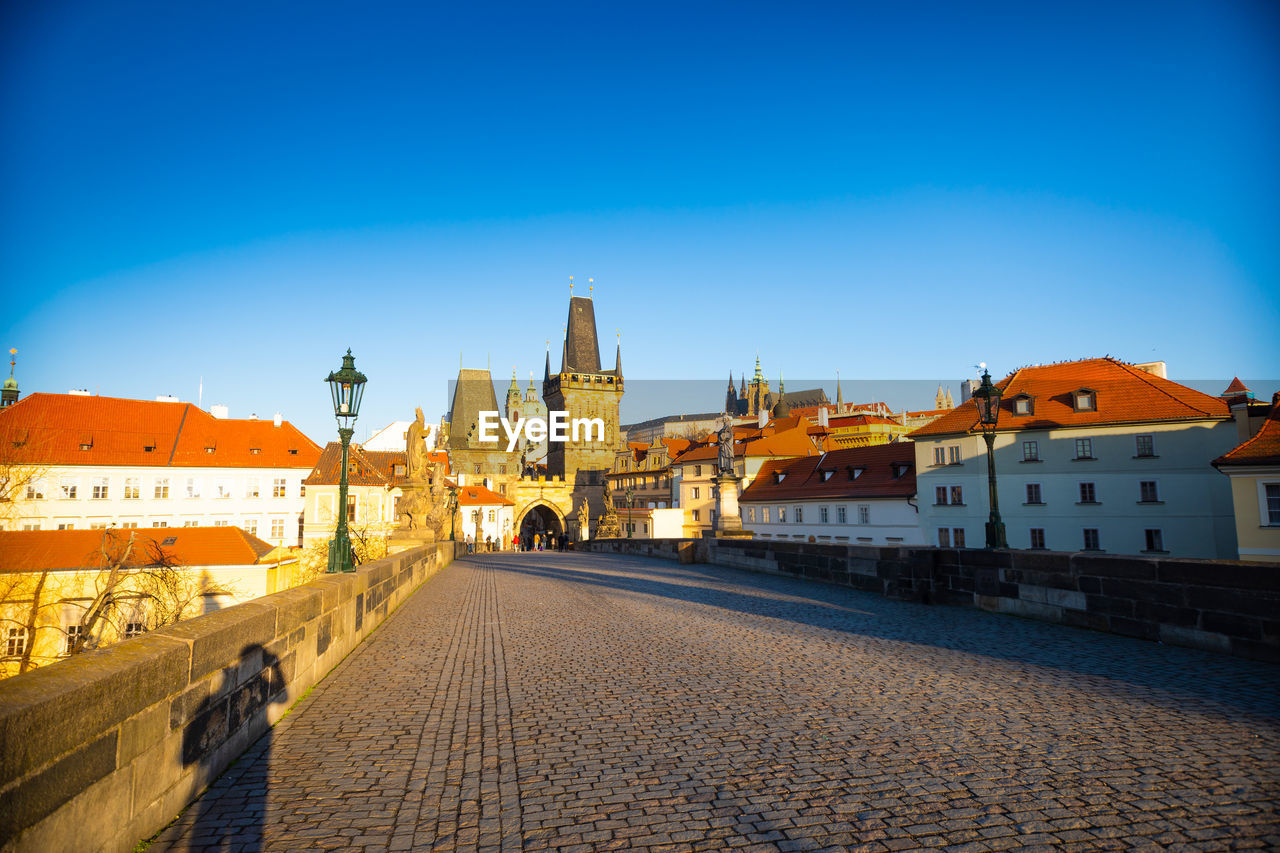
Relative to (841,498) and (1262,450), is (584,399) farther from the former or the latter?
(1262,450)

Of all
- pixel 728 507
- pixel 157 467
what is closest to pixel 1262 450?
pixel 728 507

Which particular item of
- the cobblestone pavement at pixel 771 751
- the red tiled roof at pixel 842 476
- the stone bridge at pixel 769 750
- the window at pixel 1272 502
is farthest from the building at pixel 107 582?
the window at pixel 1272 502

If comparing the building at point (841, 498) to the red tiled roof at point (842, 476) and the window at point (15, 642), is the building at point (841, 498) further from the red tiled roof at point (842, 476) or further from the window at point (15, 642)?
the window at point (15, 642)

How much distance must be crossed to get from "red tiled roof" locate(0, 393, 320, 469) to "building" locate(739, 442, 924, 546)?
113ft

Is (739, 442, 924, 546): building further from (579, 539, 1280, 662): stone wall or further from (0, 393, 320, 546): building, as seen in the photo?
(0, 393, 320, 546): building

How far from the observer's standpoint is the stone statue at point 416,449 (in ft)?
72.0

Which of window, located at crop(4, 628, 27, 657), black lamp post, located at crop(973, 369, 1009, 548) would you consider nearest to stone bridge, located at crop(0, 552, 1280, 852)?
black lamp post, located at crop(973, 369, 1009, 548)

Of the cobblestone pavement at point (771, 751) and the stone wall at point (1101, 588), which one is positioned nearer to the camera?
the cobblestone pavement at point (771, 751)

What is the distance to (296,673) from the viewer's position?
20.7 ft

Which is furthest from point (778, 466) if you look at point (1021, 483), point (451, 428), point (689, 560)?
point (451, 428)

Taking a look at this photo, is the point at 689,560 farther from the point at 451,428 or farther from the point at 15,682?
the point at 451,428

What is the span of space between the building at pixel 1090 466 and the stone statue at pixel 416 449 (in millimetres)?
29200

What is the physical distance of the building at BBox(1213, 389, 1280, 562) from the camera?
24.4 metres

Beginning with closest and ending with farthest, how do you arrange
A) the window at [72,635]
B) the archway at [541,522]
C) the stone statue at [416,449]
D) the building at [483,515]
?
the stone statue at [416,449] < the window at [72,635] < the building at [483,515] < the archway at [541,522]
